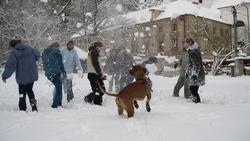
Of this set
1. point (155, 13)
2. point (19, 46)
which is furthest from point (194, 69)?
point (155, 13)

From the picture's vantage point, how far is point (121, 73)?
12273 millimetres

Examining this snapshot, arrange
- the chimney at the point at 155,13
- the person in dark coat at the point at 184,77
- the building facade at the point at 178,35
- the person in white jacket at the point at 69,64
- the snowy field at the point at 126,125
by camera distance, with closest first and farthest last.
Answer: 1. the snowy field at the point at 126,125
2. the person in white jacket at the point at 69,64
3. the person in dark coat at the point at 184,77
4. the building facade at the point at 178,35
5. the chimney at the point at 155,13

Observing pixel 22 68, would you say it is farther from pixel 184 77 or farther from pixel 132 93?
pixel 184 77

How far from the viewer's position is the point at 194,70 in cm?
1020

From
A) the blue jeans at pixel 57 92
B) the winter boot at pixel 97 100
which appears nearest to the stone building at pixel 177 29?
the winter boot at pixel 97 100

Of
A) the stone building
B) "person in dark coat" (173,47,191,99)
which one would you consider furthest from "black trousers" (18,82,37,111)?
the stone building

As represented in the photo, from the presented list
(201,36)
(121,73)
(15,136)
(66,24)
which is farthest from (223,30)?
(15,136)

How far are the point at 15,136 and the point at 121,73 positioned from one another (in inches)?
260

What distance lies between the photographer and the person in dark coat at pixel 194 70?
1005cm

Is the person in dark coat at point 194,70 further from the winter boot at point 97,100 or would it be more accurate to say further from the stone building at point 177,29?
the stone building at point 177,29

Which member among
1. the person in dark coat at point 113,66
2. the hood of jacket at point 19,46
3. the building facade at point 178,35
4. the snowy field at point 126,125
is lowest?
the snowy field at point 126,125

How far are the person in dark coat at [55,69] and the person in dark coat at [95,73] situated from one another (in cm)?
74

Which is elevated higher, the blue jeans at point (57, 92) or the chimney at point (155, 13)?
the chimney at point (155, 13)

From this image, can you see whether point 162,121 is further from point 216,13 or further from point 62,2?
point 216,13
